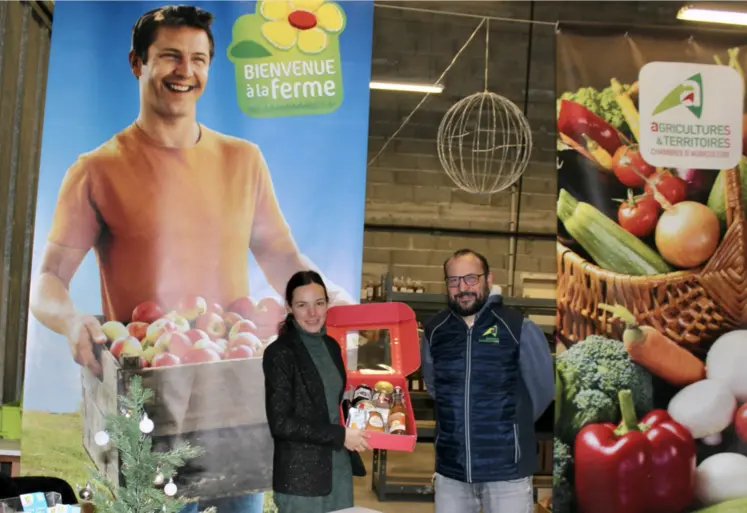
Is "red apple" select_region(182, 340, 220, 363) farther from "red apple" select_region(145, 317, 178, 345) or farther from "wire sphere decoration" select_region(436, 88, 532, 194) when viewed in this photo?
"wire sphere decoration" select_region(436, 88, 532, 194)

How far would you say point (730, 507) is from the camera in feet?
11.8

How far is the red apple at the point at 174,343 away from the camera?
344cm

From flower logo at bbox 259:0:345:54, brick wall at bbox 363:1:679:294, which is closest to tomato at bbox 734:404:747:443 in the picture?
flower logo at bbox 259:0:345:54

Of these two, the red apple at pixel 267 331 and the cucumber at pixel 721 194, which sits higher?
the cucumber at pixel 721 194

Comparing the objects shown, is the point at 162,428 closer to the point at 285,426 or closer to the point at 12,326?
the point at 285,426

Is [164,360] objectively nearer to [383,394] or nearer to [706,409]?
[383,394]

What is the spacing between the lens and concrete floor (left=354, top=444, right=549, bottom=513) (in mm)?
5809

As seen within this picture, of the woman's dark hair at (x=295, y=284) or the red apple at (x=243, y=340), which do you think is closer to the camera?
the woman's dark hair at (x=295, y=284)

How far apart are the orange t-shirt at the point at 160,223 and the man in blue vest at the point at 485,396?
1.08 m

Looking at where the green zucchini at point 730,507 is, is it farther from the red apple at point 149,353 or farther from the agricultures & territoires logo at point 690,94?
the red apple at point 149,353

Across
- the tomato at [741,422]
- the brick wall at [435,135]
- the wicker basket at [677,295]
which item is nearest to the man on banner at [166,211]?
the wicker basket at [677,295]

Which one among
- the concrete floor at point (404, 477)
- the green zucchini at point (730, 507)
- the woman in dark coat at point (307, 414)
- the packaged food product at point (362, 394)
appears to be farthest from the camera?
the concrete floor at point (404, 477)

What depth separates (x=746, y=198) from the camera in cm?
374

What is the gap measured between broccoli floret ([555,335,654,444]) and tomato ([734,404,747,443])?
1.40 feet
